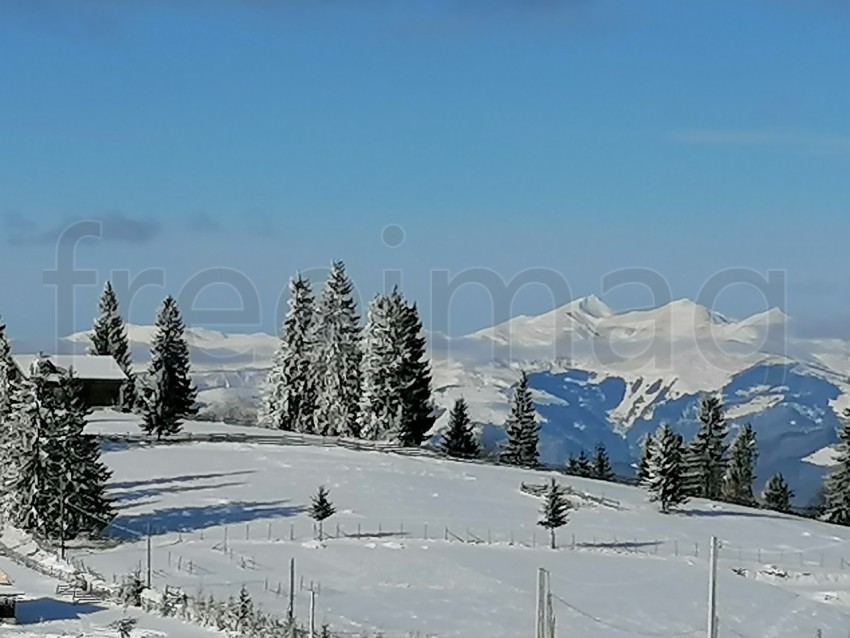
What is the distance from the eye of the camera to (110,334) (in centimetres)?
11119

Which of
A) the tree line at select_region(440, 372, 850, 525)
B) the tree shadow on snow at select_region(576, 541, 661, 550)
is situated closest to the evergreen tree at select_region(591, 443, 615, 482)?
the tree line at select_region(440, 372, 850, 525)

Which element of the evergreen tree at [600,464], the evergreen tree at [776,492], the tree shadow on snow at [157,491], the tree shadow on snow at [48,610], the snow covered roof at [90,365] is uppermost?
the snow covered roof at [90,365]

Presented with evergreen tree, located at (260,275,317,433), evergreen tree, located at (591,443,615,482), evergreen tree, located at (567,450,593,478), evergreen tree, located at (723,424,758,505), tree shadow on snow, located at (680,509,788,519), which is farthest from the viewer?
evergreen tree, located at (591,443,615,482)

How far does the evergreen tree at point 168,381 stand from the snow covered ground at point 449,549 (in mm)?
6091

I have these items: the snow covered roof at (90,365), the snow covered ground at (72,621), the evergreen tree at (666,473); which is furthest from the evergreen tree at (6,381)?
the evergreen tree at (666,473)

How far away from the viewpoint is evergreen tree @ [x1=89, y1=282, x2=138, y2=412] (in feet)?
363

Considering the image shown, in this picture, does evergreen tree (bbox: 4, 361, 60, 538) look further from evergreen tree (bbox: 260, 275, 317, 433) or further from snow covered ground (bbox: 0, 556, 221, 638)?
evergreen tree (bbox: 260, 275, 317, 433)

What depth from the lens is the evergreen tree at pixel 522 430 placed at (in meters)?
100

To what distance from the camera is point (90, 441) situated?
191 ft

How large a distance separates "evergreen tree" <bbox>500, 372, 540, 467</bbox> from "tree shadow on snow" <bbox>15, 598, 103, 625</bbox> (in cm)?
5984

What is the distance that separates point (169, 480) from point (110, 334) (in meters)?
44.4

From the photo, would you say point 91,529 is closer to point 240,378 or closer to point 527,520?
point 527,520

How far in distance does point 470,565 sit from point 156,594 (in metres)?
14.3

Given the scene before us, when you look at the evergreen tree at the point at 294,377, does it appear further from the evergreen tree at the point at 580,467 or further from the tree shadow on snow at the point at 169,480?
the tree shadow on snow at the point at 169,480
